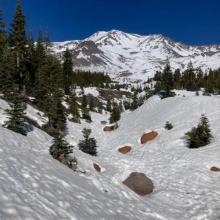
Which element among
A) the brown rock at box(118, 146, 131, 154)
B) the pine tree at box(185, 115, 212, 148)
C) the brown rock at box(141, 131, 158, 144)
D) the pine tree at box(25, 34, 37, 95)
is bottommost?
the brown rock at box(118, 146, 131, 154)

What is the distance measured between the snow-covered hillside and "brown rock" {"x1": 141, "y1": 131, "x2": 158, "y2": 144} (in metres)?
1.47

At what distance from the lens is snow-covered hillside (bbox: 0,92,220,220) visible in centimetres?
962

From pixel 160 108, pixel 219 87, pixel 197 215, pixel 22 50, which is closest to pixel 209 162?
pixel 197 215

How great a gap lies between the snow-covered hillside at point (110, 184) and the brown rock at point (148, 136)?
57.8 inches

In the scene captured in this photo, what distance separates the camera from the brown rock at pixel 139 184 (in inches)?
696

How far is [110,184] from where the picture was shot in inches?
620

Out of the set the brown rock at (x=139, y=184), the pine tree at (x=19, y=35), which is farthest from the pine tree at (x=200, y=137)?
the pine tree at (x=19, y=35)

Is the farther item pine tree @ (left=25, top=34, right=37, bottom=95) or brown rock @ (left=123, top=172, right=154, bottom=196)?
pine tree @ (left=25, top=34, right=37, bottom=95)

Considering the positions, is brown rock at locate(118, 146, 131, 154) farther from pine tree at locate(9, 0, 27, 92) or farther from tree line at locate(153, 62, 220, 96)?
tree line at locate(153, 62, 220, 96)

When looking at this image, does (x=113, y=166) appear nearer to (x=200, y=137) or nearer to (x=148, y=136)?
(x=200, y=137)

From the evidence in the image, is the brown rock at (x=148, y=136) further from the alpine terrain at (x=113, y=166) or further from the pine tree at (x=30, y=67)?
the pine tree at (x=30, y=67)

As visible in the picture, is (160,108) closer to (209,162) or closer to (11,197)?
(209,162)

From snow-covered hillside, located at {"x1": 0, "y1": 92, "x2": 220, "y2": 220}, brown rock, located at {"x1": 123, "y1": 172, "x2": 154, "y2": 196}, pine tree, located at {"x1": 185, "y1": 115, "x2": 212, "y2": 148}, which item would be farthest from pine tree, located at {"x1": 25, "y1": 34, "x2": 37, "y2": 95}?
brown rock, located at {"x1": 123, "y1": 172, "x2": 154, "y2": 196}

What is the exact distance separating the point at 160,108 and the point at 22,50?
80.2 feet
